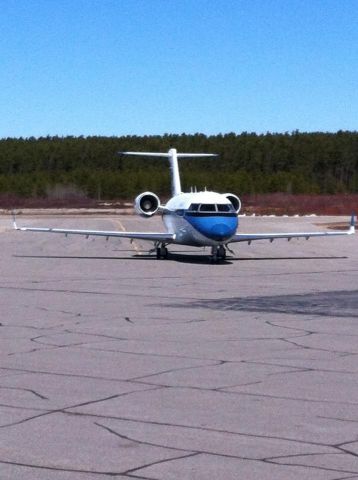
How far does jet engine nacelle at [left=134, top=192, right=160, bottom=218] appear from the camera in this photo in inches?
1417

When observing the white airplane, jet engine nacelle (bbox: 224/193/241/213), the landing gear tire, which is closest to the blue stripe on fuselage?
the white airplane

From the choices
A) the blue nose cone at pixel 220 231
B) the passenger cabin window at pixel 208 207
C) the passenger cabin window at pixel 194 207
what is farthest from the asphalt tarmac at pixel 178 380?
the passenger cabin window at pixel 194 207

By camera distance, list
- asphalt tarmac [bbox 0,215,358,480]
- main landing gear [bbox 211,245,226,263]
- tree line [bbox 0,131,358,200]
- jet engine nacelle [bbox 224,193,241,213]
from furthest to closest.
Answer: tree line [bbox 0,131,358,200] < jet engine nacelle [bbox 224,193,241,213] < main landing gear [bbox 211,245,226,263] < asphalt tarmac [bbox 0,215,358,480]

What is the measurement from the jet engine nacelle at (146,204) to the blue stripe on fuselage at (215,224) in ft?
10.8

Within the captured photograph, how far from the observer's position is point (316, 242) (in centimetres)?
4616

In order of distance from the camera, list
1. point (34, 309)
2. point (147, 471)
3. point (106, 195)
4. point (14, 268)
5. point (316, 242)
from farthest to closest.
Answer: point (106, 195)
point (316, 242)
point (14, 268)
point (34, 309)
point (147, 471)

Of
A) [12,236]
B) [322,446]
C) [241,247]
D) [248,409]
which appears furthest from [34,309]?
[12,236]

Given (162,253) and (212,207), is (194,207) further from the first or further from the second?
(162,253)

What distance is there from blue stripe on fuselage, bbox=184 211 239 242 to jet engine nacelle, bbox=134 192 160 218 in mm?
3305

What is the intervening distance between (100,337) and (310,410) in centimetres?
555

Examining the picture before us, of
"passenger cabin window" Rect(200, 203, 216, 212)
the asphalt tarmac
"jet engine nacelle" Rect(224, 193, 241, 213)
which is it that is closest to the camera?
the asphalt tarmac

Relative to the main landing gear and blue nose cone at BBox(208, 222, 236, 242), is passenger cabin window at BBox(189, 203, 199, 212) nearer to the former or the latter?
blue nose cone at BBox(208, 222, 236, 242)

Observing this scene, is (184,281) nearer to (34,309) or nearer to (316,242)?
(34,309)

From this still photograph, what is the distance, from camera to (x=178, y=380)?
11.2 m
